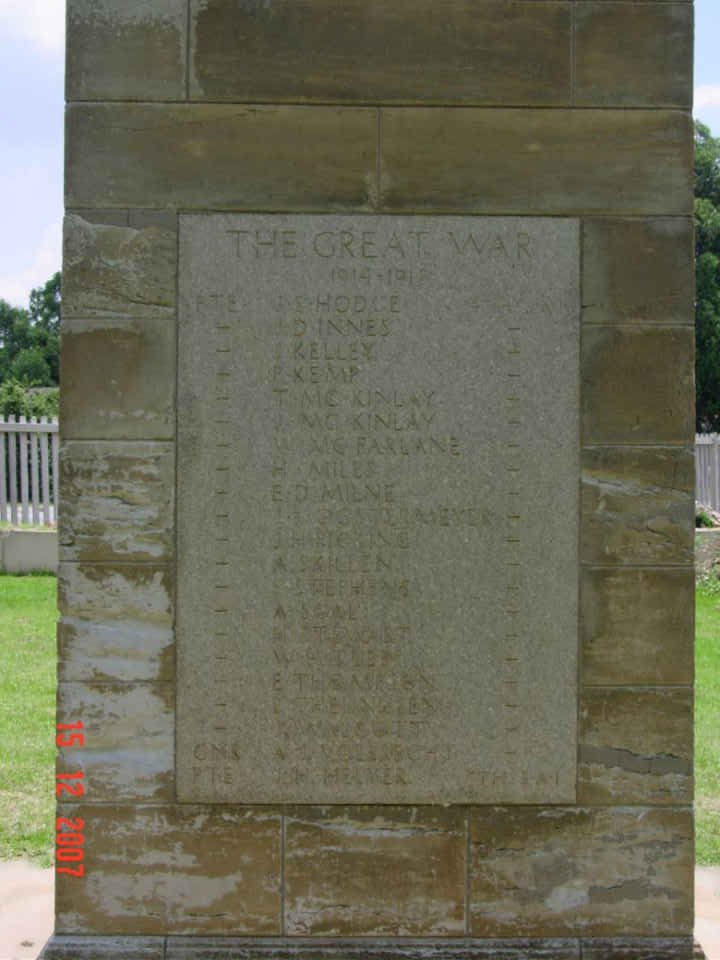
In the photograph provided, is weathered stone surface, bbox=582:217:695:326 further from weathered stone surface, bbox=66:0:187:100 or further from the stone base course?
the stone base course

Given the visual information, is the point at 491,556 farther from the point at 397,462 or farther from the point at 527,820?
the point at 527,820

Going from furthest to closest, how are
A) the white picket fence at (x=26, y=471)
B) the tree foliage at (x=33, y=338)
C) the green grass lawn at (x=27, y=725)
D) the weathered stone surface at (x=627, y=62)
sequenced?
the tree foliage at (x=33, y=338), the white picket fence at (x=26, y=471), the green grass lawn at (x=27, y=725), the weathered stone surface at (x=627, y=62)

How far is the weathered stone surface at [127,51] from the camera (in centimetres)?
348

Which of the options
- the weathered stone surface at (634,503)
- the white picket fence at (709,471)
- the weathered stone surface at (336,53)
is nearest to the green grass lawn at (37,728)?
the weathered stone surface at (634,503)

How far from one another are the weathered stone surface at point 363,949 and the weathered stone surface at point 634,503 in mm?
1306

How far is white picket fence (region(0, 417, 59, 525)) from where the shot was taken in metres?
12.7

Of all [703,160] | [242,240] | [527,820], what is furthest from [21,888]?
[703,160]

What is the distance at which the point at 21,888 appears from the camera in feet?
13.9

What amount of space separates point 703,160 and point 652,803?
2745 centimetres

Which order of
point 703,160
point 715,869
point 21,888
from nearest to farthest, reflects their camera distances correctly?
1. point 21,888
2. point 715,869
3. point 703,160

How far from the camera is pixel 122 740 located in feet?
11.4

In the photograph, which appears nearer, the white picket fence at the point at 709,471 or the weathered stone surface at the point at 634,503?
the weathered stone surface at the point at 634,503
